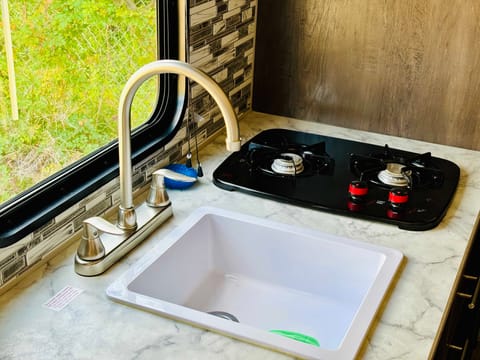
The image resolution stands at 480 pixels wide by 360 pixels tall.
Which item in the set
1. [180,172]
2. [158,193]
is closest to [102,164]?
[158,193]

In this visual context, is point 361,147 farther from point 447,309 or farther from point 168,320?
point 168,320

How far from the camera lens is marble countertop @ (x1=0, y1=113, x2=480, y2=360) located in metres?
1.29

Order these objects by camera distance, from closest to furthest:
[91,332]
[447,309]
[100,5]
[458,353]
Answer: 1. [91,332]
2. [447,309]
3. [100,5]
4. [458,353]

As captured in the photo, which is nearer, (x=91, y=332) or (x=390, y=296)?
(x=91, y=332)

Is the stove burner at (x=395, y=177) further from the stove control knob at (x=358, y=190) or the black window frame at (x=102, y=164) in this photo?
the black window frame at (x=102, y=164)

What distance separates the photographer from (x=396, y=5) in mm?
2189

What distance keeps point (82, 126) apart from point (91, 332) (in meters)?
0.56

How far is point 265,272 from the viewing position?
70.8 inches

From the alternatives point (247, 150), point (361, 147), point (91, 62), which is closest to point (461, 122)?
point (361, 147)

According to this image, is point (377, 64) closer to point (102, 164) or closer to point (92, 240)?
point (102, 164)

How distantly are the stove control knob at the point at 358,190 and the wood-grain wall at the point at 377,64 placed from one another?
1.80ft

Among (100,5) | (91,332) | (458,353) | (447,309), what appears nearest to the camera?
(91,332)

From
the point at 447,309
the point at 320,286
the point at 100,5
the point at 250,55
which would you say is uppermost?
the point at 100,5

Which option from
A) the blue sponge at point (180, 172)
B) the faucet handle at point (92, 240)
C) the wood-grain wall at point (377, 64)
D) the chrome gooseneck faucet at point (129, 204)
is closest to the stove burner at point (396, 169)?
the wood-grain wall at point (377, 64)
